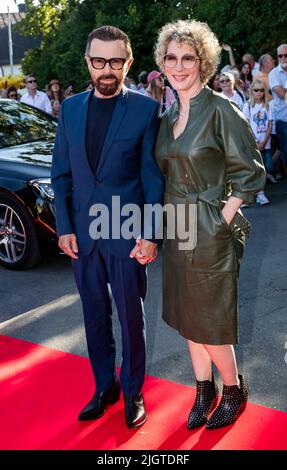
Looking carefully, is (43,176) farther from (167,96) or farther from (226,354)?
(167,96)

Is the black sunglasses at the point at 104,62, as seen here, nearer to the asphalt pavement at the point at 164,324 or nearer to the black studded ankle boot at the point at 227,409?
the black studded ankle boot at the point at 227,409

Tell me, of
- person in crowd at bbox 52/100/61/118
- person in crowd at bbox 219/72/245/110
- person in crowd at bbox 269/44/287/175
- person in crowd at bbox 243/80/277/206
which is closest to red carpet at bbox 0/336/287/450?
person in crowd at bbox 243/80/277/206

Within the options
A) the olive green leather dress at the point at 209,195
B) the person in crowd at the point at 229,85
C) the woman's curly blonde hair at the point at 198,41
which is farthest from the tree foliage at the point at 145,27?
the olive green leather dress at the point at 209,195

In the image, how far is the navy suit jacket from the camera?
3.03m

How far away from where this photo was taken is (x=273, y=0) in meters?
16.4

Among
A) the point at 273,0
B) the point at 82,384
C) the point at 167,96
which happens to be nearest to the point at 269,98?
the point at 167,96

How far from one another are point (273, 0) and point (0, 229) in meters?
12.8

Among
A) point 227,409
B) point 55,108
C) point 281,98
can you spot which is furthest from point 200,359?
point 55,108

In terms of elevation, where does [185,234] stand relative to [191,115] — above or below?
below

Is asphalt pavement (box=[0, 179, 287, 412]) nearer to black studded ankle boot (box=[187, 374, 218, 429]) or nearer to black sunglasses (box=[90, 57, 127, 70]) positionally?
black studded ankle boot (box=[187, 374, 218, 429])

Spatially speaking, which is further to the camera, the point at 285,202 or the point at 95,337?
the point at 285,202

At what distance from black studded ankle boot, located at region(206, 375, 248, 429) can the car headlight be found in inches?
121

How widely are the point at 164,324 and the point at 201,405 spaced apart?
1389 mm

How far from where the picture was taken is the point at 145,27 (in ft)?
75.2
